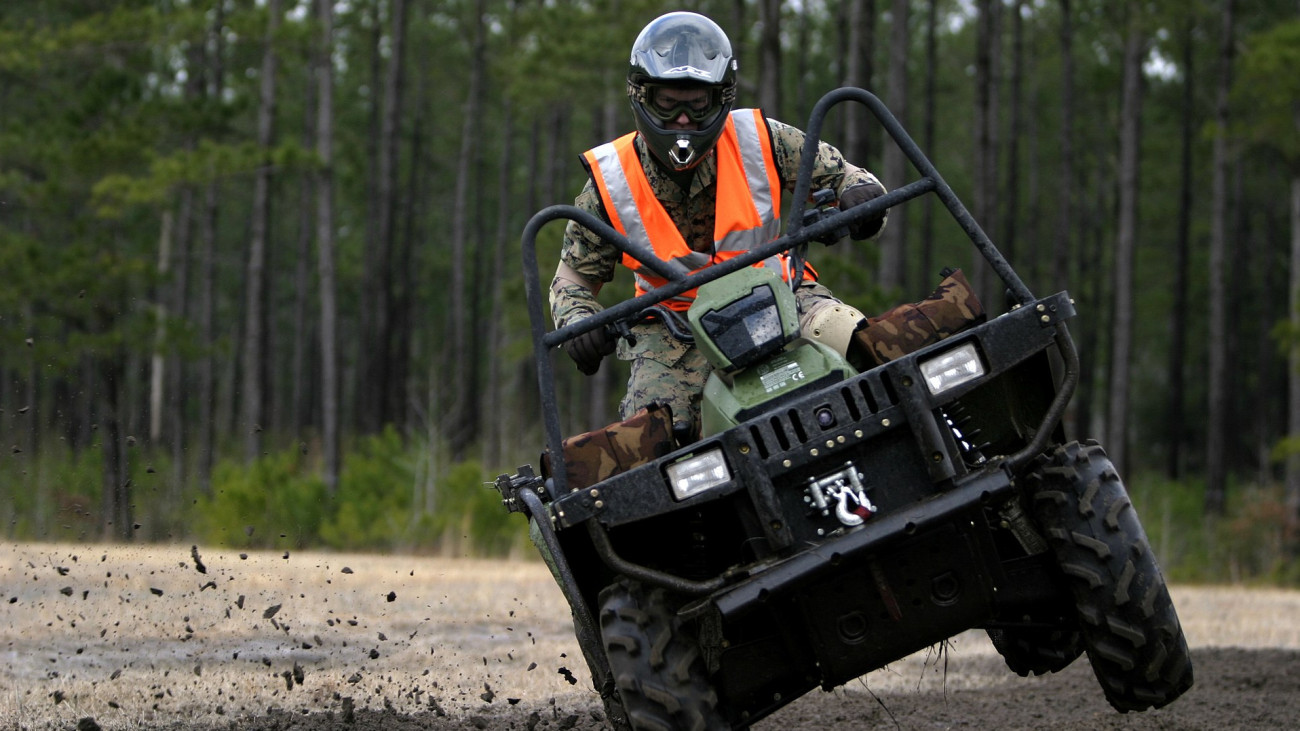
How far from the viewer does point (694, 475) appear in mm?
4516

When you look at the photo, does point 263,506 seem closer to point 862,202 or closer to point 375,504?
point 375,504

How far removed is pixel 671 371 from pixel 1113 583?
5.66ft

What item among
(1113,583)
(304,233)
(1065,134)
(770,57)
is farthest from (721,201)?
(304,233)

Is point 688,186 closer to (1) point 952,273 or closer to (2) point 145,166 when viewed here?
(1) point 952,273

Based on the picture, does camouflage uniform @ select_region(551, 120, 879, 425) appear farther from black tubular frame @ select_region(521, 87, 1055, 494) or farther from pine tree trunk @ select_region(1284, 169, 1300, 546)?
pine tree trunk @ select_region(1284, 169, 1300, 546)

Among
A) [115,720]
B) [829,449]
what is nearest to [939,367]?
[829,449]

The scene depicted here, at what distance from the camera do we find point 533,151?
46.8 m

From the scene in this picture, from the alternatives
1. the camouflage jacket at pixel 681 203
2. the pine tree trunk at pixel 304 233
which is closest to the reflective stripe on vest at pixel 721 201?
the camouflage jacket at pixel 681 203

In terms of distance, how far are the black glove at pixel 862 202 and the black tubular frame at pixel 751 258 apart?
185 millimetres

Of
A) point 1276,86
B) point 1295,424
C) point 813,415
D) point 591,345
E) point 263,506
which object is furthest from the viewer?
point 1295,424

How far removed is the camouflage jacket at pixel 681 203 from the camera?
5.74 m

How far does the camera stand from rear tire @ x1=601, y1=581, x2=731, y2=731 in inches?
181

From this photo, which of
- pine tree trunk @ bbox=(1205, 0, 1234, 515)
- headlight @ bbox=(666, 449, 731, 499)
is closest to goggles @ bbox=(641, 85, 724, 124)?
headlight @ bbox=(666, 449, 731, 499)

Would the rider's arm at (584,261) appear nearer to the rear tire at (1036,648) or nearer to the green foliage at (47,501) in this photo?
the rear tire at (1036,648)
